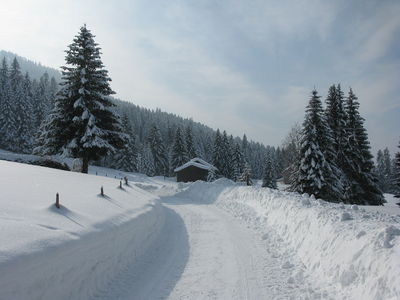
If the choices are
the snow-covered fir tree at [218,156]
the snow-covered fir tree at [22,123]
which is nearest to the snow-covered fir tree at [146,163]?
the snow-covered fir tree at [218,156]

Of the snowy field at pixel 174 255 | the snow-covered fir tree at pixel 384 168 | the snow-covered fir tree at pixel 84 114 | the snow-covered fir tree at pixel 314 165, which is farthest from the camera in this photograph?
the snow-covered fir tree at pixel 384 168

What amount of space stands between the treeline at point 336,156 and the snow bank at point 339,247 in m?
15.9

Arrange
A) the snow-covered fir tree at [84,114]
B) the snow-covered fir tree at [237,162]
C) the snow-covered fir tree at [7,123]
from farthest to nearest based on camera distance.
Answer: the snow-covered fir tree at [237,162]
the snow-covered fir tree at [7,123]
the snow-covered fir tree at [84,114]

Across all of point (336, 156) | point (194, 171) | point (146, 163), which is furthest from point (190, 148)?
point (336, 156)

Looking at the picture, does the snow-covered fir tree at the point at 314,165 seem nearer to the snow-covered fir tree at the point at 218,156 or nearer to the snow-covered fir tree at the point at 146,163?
the snow-covered fir tree at the point at 218,156

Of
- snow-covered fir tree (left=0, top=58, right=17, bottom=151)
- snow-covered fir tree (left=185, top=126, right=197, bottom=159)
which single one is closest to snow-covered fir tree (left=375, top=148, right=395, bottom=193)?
snow-covered fir tree (left=185, top=126, right=197, bottom=159)

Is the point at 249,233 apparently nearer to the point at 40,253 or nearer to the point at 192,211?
the point at 192,211

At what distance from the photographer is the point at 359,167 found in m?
28.9

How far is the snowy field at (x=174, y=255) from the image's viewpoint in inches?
184

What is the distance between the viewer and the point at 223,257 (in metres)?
8.25

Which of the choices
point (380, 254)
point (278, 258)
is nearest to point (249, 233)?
point (278, 258)

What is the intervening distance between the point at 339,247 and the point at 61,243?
555cm

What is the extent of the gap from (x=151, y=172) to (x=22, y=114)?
100ft

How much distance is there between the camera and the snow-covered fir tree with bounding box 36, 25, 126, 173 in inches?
896
